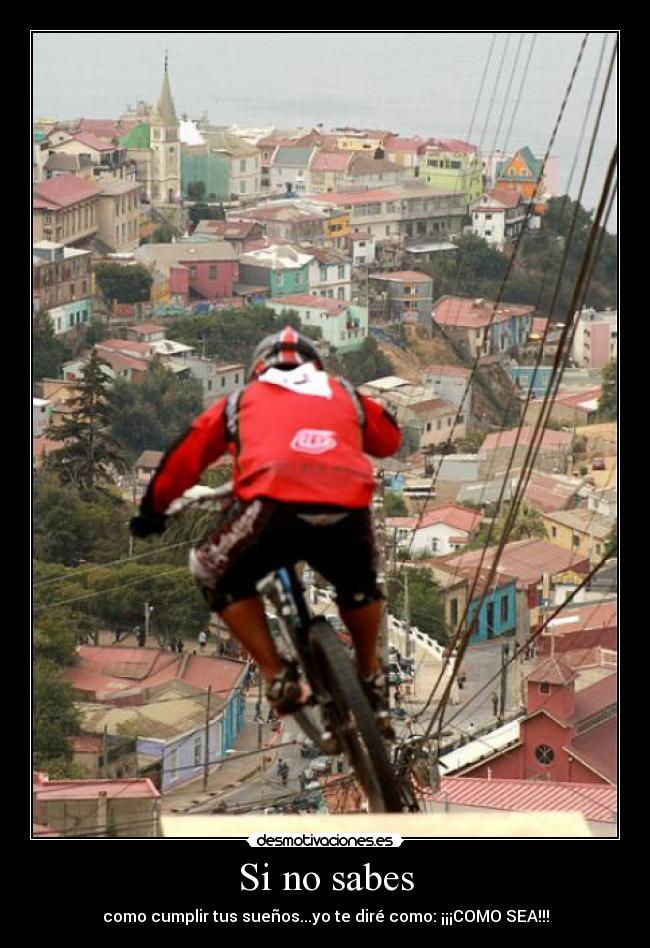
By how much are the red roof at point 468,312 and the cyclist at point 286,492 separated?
149 feet

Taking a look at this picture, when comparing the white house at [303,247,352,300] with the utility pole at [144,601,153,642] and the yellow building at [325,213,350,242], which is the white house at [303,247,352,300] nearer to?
the yellow building at [325,213,350,242]

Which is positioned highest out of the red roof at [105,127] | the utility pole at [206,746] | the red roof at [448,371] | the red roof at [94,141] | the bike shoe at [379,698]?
the bike shoe at [379,698]

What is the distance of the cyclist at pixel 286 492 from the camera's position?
3.43 meters

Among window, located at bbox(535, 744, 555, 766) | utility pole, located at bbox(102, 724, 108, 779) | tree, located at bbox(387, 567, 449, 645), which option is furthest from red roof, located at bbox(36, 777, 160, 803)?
tree, located at bbox(387, 567, 449, 645)

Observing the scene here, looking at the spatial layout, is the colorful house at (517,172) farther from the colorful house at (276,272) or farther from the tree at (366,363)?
the tree at (366,363)

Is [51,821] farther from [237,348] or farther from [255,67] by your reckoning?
[255,67]

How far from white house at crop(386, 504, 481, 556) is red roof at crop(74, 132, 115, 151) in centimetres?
2857

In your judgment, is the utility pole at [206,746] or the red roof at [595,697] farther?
the utility pole at [206,746]

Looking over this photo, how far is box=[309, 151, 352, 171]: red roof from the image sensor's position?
6444cm

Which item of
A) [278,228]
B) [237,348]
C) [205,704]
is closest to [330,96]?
[278,228]

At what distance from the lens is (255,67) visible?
76.8 meters

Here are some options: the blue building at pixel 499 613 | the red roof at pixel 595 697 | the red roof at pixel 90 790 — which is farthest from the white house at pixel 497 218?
the red roof at pixel 90 790

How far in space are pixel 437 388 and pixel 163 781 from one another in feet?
82.9

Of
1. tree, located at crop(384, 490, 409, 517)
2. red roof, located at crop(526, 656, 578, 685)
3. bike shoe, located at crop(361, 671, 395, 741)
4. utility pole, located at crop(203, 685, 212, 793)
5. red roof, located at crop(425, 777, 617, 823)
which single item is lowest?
tree, located at crop(384, 490, 409, 517)
